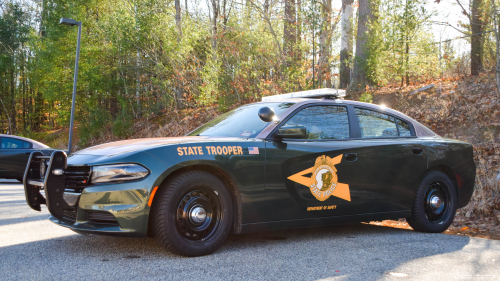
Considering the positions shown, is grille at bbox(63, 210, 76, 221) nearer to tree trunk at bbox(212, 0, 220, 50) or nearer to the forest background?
the forest background

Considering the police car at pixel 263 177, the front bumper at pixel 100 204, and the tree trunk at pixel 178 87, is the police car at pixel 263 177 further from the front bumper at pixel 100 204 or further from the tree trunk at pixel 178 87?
the tree trunk at pixel 178 87

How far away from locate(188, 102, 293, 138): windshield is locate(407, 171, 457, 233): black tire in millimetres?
2079

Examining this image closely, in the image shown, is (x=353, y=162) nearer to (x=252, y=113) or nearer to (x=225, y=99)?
(x=252, y=113)

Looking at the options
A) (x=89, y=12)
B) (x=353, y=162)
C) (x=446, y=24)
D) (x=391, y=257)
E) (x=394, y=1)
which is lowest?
(x=391, y=257)

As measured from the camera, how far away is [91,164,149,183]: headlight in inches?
146

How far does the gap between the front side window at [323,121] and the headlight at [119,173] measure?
5.47ft

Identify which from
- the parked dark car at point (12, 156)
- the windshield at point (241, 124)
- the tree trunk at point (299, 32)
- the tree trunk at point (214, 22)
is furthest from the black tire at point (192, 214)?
the tree trunk at point (214, 22)

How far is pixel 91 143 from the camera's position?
25516 mm

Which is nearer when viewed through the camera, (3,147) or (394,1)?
(3,147)

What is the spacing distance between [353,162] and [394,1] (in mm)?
10960

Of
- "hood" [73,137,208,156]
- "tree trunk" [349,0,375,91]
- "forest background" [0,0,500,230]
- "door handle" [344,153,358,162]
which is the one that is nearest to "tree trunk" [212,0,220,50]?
"forest background" [0,0,500,230]

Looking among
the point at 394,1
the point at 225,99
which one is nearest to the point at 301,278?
the point at 394,1

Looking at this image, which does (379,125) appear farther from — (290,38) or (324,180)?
(290,38)

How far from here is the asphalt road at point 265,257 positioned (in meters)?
3.48
